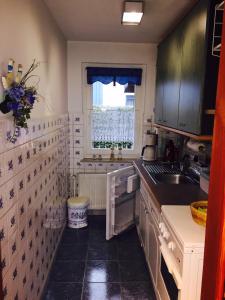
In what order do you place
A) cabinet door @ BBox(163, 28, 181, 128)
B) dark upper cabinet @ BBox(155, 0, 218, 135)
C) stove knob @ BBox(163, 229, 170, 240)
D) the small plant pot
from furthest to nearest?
1. cabinet door @ BBox(163, 28, 181, 128)
2. dark upper cabinet @ BBox(155, 0, 218, 135)
3. stove knob @ BBox(163, 229, 170, 240)
4. the small plant pot

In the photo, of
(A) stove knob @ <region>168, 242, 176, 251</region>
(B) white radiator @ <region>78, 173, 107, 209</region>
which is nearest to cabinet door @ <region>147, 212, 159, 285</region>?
(A) stove knob @ <region>168, 242, 176, 251</region>

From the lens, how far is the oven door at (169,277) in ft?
4.21

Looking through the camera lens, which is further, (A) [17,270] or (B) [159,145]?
(B) [159,145]

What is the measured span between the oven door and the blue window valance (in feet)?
7.49

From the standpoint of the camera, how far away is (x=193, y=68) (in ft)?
6.12

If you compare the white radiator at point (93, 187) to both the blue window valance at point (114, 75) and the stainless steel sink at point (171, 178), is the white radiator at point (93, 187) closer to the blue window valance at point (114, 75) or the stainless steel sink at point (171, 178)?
the stainless steel sink at point (171, 178)

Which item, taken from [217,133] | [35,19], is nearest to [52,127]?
[35,19]

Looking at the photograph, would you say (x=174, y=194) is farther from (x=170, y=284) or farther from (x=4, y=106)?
(x=4, y=106)

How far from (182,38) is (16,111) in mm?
1549

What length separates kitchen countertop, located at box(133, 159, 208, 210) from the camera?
1754mm

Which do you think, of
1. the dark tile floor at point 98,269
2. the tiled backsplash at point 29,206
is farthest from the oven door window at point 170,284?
the tiled backsplash at point 29,206

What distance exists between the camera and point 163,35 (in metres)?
2.90

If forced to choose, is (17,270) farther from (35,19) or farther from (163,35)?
(163,35)

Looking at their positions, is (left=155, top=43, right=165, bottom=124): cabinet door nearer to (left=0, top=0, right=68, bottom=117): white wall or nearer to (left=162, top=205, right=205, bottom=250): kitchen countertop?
(left=0, top=0, right=68, bottom=117): white wall
